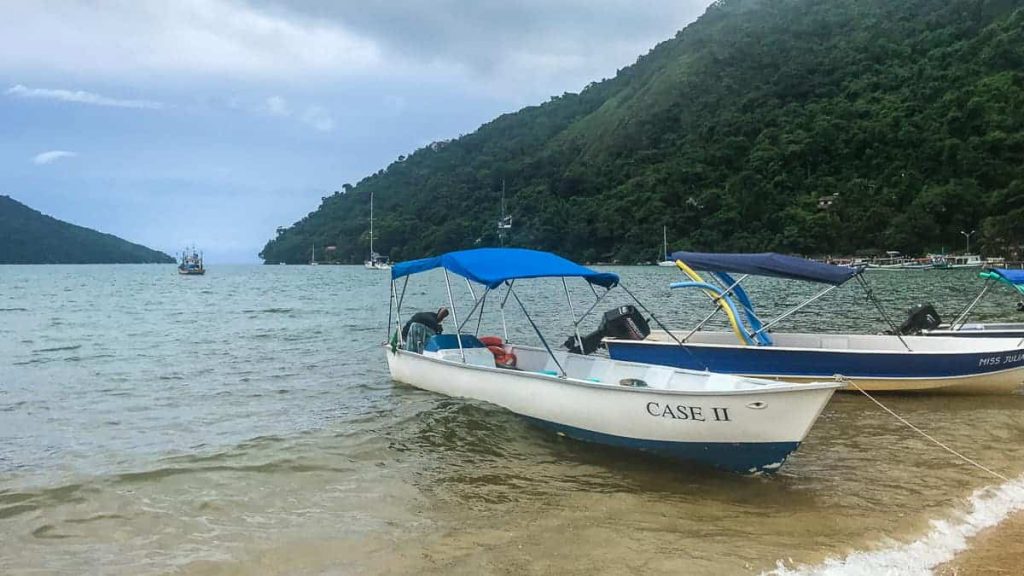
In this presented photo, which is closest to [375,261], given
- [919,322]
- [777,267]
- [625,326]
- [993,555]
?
[625,326]

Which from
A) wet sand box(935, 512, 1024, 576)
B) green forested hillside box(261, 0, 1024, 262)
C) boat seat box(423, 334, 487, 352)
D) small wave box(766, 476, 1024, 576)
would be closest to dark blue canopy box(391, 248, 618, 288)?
boat seat box(423, 334, 487, 352)

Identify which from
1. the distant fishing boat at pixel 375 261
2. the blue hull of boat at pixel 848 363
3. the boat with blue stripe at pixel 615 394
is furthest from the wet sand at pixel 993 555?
the distant fishing boat at pixel 375 261

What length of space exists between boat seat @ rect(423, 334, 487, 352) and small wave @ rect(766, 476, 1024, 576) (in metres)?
8.31

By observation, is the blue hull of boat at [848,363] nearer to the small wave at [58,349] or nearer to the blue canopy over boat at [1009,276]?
the blue canopy over boat at [1009,276]

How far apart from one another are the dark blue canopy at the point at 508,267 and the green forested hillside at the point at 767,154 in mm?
79837

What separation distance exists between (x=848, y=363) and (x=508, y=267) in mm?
7150

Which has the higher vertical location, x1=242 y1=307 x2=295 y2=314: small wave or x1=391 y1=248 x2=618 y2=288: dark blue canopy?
x1=391 y1=248 x2=618 y2=288: dark blue canopy

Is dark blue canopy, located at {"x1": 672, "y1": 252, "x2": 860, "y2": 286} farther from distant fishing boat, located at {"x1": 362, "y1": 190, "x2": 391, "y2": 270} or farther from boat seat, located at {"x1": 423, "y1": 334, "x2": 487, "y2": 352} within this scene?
distant fishing boat, located at {"x1": 362, "y1": 190, "x2": 391, "y2": 270}

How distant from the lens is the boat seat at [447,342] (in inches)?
545

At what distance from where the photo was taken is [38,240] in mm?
171875

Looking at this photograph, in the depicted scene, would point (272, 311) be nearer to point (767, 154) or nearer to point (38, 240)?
point (767, 154)

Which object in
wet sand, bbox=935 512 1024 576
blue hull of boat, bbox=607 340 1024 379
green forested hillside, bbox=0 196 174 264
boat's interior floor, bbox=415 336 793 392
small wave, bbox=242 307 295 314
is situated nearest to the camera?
wet sand, bbox=935 512 1024 576

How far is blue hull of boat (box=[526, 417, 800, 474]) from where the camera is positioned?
8164mm

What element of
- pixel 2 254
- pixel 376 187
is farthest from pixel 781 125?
pixel 2 254
